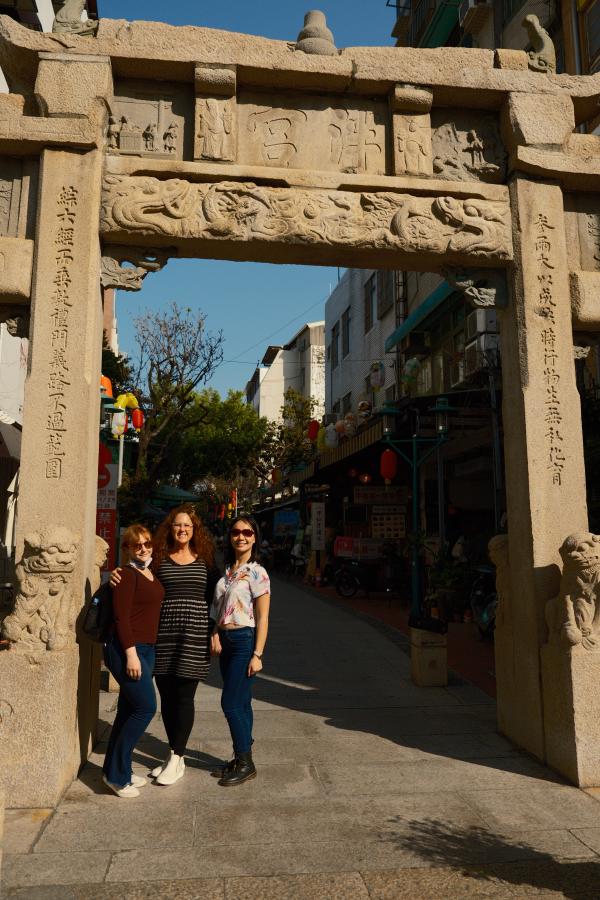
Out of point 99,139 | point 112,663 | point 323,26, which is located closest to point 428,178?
point 323,26

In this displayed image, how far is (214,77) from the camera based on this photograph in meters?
5.61

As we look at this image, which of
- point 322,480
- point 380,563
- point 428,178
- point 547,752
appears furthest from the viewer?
point 322,480

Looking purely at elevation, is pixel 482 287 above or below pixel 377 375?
below

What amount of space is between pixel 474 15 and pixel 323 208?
11.9 metres

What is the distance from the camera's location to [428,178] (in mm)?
5820

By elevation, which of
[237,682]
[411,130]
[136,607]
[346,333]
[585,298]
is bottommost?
[237,682]

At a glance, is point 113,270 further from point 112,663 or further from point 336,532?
point 336,532

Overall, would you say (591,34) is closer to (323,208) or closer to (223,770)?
(323,208)

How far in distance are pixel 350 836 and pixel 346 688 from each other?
3.60 m

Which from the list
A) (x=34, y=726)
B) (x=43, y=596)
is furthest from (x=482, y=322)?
(x=34, y=726)

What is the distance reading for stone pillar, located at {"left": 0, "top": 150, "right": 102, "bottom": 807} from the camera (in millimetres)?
4285

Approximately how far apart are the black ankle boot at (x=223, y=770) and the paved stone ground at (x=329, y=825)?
9cm

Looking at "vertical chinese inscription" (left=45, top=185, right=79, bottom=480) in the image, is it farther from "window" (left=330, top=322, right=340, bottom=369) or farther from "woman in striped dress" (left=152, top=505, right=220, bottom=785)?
"window" (left=330, top=322, right=340, bottom=369)

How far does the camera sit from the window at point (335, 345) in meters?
26.2
